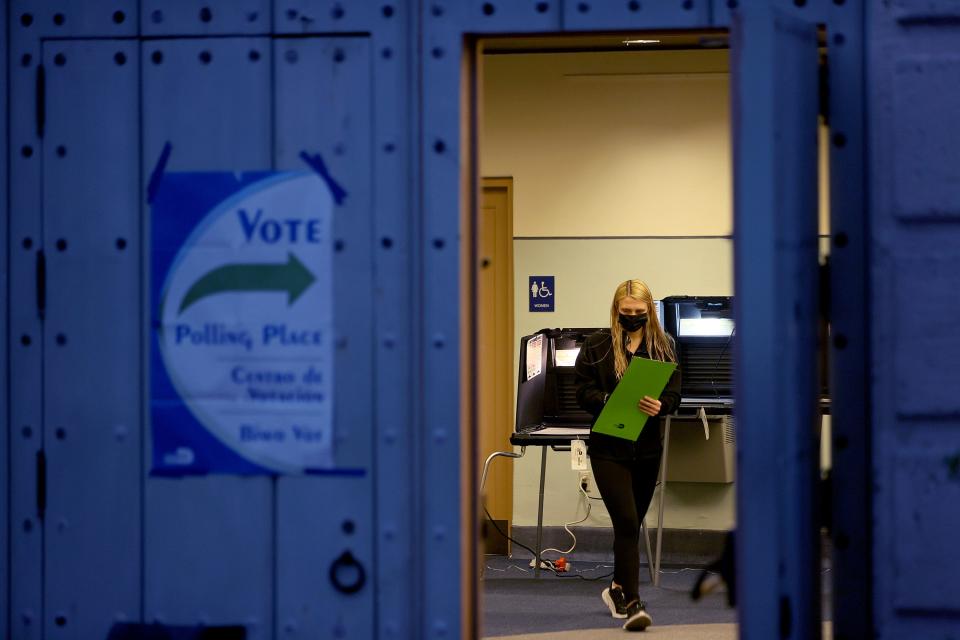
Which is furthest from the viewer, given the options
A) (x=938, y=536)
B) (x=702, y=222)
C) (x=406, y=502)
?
(x=702, y=222)

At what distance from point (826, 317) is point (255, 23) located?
5.69 ft

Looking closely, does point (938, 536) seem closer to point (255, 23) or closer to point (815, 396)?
point (815, 396)

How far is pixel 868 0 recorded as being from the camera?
123 inches

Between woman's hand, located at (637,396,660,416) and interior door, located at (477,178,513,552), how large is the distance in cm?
263

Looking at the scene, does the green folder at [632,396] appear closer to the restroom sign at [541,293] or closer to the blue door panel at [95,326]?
the restroom sign at [541,293]

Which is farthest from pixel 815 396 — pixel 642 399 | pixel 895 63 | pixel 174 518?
pixel 642 399

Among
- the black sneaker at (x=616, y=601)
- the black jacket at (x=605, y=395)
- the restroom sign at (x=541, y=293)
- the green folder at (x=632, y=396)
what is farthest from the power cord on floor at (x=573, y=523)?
the green folder at (x=632, y=396)

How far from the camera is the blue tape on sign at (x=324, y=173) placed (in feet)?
10.7

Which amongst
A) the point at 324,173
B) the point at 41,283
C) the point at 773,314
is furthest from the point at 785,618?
the point at 41,283

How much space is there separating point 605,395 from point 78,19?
3.97 meters

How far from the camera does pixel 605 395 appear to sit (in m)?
6.66

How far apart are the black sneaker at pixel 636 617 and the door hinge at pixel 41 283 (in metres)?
4.01

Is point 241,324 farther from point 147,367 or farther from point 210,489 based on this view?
point 210,489

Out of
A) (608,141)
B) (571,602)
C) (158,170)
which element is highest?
(608,141)
